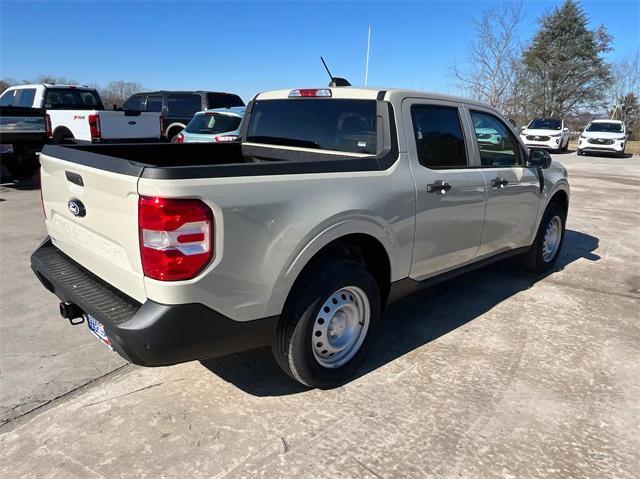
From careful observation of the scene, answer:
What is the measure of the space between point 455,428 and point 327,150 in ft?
6.62

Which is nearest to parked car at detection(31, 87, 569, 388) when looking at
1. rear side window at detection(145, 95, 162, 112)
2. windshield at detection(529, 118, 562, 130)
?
rear side window at detection(145, 95, 162, 112)

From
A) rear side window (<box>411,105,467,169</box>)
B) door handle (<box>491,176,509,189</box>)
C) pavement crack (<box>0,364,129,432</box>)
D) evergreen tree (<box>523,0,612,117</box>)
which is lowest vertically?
pavement crack (<box>0,364,129,432</box>)

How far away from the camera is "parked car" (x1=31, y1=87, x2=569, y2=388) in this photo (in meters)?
2.27

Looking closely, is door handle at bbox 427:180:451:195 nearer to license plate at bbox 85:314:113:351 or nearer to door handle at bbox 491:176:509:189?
door handle at bbox 491:176:509:189

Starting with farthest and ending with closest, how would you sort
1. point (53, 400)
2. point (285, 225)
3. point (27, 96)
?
1. point (27, 96)
2. point (53, 400)
3. point (285, 225)

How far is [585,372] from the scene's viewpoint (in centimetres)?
337

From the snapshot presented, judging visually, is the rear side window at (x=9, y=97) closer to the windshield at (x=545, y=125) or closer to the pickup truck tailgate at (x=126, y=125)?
the pickup truck tailgate at (x=126, y=125)

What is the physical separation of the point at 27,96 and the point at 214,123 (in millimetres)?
6887

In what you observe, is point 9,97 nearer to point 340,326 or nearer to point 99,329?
point 99,329

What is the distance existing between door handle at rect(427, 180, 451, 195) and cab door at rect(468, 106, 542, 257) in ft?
2.04

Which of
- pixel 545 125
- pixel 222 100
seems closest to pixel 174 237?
pixel 222 100

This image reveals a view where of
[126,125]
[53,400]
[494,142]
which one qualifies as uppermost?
[494,142]

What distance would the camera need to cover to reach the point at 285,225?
8.29 ft

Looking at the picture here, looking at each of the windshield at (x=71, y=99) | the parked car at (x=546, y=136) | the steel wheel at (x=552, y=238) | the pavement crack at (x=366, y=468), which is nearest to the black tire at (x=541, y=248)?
the steel wheel at (x=552, y=238)
